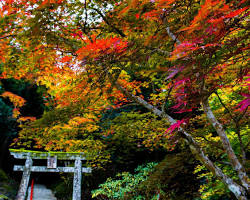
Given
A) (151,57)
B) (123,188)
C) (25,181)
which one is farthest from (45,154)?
(151,57)

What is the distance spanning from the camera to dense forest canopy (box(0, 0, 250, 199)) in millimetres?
1371

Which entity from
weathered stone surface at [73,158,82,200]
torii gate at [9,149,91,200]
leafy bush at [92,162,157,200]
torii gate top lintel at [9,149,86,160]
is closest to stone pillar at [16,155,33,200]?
torii gate at [9,149,91,200]

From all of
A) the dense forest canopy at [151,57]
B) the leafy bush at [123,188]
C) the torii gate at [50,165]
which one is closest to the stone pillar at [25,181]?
the torii gate at [50,165]

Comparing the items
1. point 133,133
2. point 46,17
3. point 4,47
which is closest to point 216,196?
point 133,133

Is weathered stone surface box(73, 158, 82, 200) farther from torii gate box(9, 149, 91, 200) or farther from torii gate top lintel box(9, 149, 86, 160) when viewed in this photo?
torii gate top lintel box(9, 149, 86, 160)

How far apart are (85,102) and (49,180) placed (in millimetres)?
11257

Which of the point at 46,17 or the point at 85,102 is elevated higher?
the point at 46,17

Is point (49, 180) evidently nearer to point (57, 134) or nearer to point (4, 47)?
point (57, 134)

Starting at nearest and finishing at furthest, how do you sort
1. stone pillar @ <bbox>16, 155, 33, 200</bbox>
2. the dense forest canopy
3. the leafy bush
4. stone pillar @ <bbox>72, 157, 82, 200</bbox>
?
1. the dense forest canopy
2. the leafy bush
3. stone pillar @ <bbox>72, 157, 82, 200</bbox>
4. stone pillar @ <bbox>16, 155, 33, 200</bbox>

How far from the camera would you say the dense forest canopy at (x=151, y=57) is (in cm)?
137

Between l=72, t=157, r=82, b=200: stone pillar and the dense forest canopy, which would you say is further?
l=72, t=157, r=82, b=200: stone pillar

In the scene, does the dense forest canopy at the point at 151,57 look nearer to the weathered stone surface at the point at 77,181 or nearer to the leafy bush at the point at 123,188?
the leafy bush at the point at 123,188

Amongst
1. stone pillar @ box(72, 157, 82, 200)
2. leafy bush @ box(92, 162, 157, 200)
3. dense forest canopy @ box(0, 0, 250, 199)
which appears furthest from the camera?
stone pillar @ box(72, 157, 82, 200)

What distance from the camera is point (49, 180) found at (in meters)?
12.0
